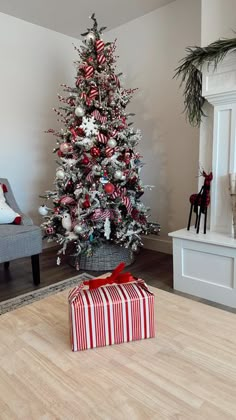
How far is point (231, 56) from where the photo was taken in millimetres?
1853

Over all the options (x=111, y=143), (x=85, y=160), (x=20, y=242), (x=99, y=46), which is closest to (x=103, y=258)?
(x=20, y=242)

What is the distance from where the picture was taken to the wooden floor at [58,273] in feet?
7.13

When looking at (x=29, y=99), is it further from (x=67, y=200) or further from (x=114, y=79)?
(x=67, y=200)

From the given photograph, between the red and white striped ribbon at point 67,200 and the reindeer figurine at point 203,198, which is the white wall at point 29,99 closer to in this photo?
the red and white striped ribbon at point 67,200

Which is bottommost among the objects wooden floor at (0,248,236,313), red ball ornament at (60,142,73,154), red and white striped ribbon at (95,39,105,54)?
wooden floor at (0,248,236,313)

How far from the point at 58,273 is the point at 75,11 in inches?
96.6

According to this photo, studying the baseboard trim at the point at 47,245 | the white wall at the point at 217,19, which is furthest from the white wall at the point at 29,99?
the white wall at the point at 217,19

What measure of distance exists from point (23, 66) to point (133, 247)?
2134mm

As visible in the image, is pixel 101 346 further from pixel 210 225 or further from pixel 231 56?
pixel 231 56

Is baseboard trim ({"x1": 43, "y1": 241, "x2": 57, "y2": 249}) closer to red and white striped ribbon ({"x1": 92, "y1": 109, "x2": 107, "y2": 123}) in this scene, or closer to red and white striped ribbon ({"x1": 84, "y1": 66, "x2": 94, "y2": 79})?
red and white striped ribbon ({"x1": 92, "y1": 109, "x2": 107, "y2": 123})

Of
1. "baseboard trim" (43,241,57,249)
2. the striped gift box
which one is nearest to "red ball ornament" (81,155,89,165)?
"baseboard trim" (43,241,57,249)

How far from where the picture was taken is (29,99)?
307 centimetres

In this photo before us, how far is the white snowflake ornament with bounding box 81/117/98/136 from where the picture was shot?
2.32 metres

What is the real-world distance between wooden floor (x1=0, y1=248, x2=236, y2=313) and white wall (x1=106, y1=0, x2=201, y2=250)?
352 millimetres
